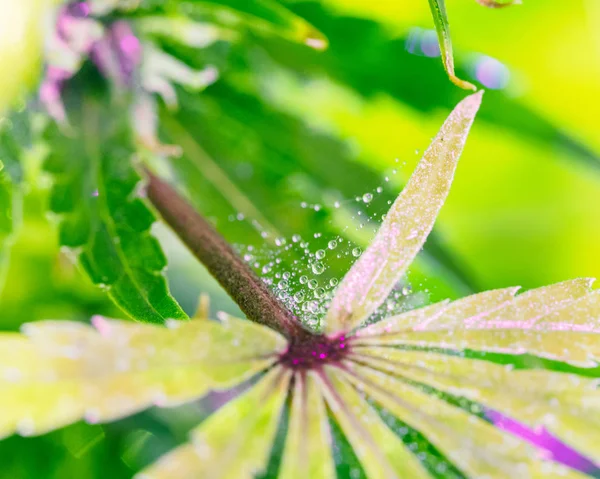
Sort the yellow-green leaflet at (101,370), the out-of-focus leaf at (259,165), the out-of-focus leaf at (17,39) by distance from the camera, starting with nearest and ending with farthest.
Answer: the yellow-green leaflet at (101,370) < the out-of-focus leaf at (17,39) < the out-of-focus leaf at (259,165)

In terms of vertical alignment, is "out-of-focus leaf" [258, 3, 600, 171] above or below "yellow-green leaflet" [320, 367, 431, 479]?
above

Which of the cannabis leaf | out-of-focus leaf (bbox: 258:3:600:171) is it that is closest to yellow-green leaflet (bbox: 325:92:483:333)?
the cannabis leaf

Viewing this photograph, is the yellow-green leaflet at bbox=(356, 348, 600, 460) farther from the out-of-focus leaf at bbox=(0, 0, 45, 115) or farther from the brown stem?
the out-of-focus leaf at bbox=(0, 0, 45, 115)

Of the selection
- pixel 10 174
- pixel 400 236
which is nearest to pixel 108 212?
pixel 10 174

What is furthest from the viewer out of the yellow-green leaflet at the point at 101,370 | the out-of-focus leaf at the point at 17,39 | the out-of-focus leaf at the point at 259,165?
the out-of-focus leaf at the point at 259,165

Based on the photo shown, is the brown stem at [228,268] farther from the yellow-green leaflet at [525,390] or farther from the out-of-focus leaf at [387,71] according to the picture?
the out-of-focus leaf at [387,71]

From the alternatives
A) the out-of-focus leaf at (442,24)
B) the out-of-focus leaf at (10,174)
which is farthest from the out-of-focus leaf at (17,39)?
the out-of-focus leaf at (442,24)

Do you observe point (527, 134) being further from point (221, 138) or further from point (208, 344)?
point (208, 344)
